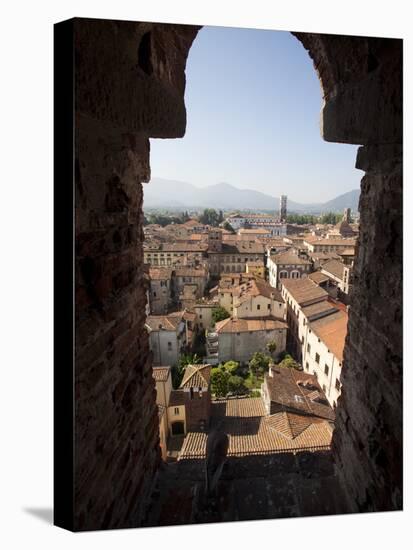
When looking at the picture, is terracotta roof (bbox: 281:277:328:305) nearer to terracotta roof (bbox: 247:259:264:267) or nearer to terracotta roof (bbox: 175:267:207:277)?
terracotta roof (bbox: 175:267:207:277)

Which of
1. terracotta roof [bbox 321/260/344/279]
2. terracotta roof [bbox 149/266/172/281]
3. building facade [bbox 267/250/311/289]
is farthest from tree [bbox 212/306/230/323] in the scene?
building facade [bbox 267/250/311/289]

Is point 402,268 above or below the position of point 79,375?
above

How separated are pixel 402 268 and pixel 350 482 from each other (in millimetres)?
1721

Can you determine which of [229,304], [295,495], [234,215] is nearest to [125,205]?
[295,495]

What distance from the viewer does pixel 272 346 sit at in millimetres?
13695

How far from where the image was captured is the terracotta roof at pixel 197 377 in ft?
31.6

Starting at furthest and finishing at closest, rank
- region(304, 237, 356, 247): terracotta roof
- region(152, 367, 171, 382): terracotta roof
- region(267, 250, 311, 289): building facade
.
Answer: region(304, 237, 356, 247): terracotta roof → region(267, 250, 311, 289): building facade → region(152, 367, 171, 382): terracotta roof

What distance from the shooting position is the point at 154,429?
293 cm

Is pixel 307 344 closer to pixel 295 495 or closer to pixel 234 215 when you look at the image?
pixel 295 495

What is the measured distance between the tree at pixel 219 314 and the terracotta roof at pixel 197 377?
4.90 meters

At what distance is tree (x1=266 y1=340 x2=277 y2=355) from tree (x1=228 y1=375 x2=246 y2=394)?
9.36ft

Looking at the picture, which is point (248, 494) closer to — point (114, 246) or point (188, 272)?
point (114, 246)

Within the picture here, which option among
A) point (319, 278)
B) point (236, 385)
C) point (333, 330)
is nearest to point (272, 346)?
point (333, 330)

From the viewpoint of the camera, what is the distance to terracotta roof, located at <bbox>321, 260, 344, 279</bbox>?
18906 millimetres
